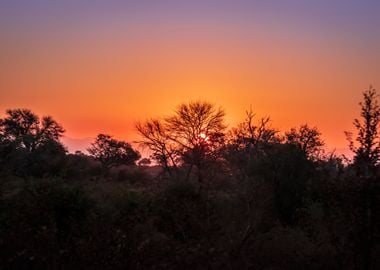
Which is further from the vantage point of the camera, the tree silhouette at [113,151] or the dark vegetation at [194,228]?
the tree silhouette at [113,151]

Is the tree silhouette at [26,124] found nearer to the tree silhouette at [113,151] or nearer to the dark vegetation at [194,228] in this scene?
the tree silhouette at [113,151]

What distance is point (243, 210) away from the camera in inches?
382

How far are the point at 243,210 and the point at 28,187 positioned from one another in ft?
17.8

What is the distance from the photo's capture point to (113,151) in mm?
70000

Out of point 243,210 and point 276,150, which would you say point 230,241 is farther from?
point 276,150

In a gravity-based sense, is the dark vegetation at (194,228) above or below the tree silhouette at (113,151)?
below

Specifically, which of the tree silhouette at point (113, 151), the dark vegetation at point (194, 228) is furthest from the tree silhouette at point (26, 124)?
the dark vegetation at point (194, 228)

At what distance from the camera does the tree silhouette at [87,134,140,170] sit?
68.9 metres

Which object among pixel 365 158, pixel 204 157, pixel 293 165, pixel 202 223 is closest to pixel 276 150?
pixel 293 165

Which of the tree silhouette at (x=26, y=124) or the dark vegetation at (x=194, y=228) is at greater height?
the tree silhouette at (x=26, y=124)

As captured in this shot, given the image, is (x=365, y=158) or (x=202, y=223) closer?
(x=365, y=158)

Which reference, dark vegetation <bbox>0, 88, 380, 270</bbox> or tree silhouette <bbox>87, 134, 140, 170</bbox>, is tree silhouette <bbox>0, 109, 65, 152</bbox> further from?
dark vegetation <bbox>0, 88, 380, 270</bbox>

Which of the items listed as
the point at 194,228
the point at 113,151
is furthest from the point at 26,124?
the point at 194,228

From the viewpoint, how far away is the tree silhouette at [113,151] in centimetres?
6888
